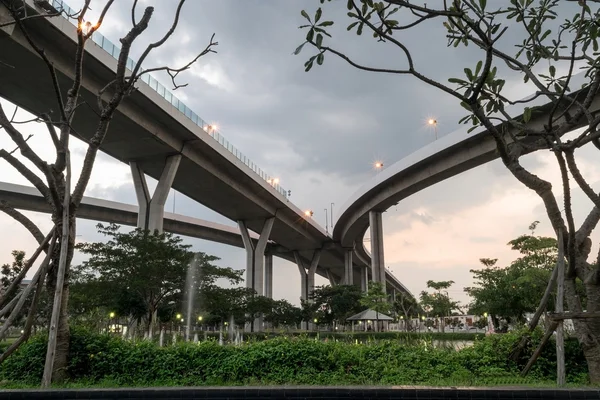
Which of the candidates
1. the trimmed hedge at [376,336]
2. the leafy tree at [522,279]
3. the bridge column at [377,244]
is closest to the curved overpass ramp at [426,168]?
the bridge column at [377,244]

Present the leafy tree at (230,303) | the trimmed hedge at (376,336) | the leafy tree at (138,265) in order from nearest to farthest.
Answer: the trimmed hedge at (376,336) < the leafy tree at (138,265) < the leafy tree at (230,303)

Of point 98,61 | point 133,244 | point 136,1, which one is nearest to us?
point 136,1

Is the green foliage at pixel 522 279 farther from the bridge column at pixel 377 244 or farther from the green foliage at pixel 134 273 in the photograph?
the green foliage at pixel 134 273

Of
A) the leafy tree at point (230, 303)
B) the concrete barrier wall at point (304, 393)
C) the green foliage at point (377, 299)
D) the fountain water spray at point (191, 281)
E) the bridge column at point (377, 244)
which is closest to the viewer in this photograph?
the concrete barrier wall at point (304, 393)

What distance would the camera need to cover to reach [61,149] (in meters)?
7.55

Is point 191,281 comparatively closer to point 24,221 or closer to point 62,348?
point 24,221

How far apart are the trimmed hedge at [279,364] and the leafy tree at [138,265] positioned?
14434 mm

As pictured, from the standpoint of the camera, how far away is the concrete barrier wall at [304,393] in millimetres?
5055

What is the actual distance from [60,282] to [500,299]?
25.5 m

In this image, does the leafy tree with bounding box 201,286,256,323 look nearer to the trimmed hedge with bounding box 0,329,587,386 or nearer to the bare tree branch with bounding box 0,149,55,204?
the trimmed hedge with bounding box 0,329,587,386

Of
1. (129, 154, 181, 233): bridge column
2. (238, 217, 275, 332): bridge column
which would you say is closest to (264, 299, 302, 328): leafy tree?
(238, 217, 275, 332): bridge column

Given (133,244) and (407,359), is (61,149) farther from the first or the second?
(133,244)

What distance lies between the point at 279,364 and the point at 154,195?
2431cm

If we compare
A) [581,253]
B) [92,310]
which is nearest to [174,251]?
[92,310]
